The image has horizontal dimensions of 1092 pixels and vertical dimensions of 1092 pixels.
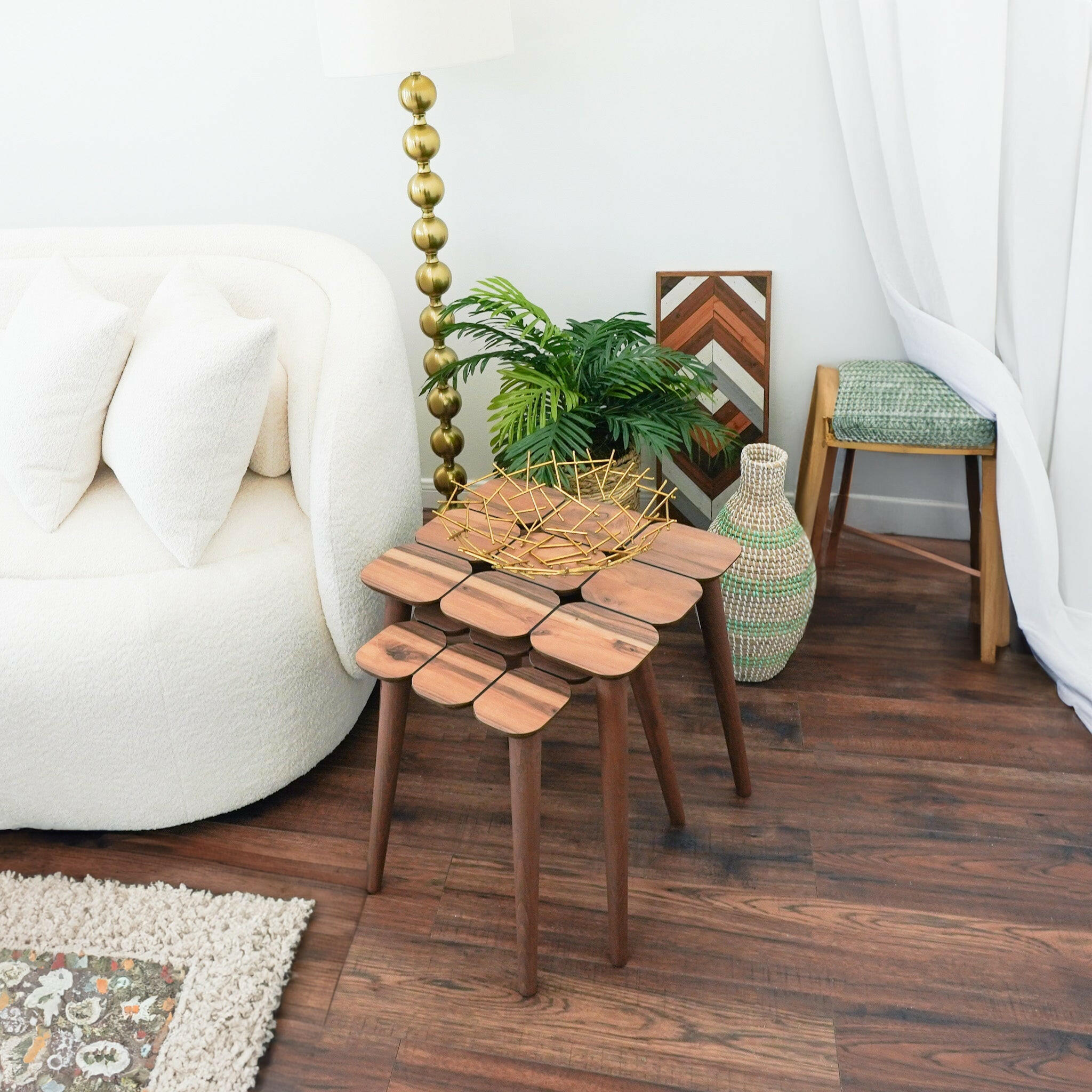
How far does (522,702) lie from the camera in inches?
48.8

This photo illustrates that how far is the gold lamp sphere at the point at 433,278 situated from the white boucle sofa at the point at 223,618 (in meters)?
0.26

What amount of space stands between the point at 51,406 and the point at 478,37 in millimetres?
976

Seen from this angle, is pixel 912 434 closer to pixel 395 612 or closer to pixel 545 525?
pixel 545 525

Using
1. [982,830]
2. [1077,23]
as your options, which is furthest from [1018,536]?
[1077,23]

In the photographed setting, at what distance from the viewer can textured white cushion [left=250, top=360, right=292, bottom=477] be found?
176 cm

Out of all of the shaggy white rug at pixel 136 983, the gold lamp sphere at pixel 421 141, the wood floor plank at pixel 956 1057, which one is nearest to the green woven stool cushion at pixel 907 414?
the gold lamp sphere at pixel 421 141

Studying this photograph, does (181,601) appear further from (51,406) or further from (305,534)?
(51,406)

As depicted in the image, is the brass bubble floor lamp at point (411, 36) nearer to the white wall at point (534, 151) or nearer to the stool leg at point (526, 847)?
the white wall at point (534, 151)

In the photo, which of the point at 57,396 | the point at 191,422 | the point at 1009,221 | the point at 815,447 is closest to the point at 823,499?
the point at 815,447

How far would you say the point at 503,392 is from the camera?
196cm

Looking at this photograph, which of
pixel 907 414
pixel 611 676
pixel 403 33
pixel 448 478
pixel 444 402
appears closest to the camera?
pixel 611 676

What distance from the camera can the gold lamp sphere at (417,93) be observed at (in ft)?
6.27

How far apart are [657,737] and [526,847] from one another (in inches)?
13.7

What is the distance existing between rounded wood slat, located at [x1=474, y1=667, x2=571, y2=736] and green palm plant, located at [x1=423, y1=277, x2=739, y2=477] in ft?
1.87
